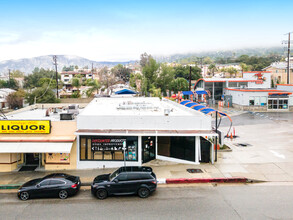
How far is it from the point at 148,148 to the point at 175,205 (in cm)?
668

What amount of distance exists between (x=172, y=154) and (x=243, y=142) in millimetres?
9134

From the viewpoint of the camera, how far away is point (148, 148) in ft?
62.6

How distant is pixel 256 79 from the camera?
57.8 m

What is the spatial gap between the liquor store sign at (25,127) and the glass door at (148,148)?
21.8 ft

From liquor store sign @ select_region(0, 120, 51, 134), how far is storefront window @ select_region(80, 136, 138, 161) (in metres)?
2.72

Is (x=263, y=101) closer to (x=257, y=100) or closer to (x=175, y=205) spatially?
(x=257, y=100)

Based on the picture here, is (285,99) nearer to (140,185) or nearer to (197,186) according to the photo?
(197,186)

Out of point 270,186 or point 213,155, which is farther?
point 213,155

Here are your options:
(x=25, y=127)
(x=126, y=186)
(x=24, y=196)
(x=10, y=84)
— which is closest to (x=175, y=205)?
(x=126, y=186)

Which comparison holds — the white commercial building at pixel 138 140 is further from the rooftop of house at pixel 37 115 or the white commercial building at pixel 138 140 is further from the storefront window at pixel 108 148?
the rooftop of house at pixel 37 115

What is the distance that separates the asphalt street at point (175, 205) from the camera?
1178 cm

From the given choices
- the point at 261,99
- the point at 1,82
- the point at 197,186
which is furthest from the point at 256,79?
the point at 1,82

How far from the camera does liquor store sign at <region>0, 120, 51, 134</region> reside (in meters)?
18.5

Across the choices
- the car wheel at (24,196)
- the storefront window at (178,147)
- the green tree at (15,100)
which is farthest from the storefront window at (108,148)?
the green tree at (15,100)
